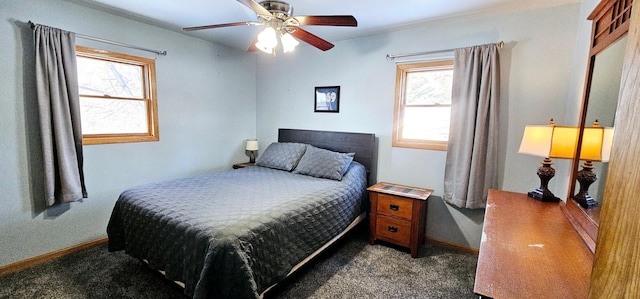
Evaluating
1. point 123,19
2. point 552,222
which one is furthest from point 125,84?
point 552,222

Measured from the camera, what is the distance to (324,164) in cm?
303

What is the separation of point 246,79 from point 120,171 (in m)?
2.06

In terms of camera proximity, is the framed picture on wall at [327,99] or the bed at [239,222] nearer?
the bed at [239,222]

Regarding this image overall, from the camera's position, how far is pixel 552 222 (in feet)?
4.64

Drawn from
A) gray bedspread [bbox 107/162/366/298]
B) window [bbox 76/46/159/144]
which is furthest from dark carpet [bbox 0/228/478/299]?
window [bbox 76/46/159/144]

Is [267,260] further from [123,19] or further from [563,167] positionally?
[123,19]

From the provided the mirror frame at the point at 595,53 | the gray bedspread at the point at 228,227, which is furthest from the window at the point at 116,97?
the mirror frame at the point at 595,53

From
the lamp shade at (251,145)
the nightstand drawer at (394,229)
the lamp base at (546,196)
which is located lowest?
the nightstand drawer at (394,229)

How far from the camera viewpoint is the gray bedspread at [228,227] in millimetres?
1528

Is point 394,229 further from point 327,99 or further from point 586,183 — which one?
point 327,99

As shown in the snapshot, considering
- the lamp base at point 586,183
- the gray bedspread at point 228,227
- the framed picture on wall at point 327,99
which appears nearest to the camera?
the lamp base at point 586,183

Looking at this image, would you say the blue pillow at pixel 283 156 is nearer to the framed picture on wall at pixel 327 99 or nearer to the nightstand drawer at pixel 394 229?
the framed picture on wall at pixel 327 99

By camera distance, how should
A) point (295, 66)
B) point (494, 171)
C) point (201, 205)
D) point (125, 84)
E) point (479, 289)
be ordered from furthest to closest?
point (295, 66)
point (125, 84)
point (494, 171)
point (201, 205)
point (479, 289)

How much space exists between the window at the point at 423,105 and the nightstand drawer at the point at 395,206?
664 mm
